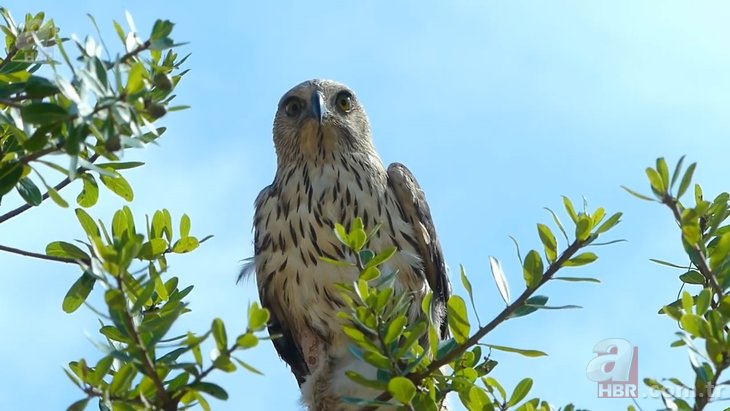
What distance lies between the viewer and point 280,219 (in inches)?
226

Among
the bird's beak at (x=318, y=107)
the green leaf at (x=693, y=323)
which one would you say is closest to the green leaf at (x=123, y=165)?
the green leaf at (x=693, y=323)

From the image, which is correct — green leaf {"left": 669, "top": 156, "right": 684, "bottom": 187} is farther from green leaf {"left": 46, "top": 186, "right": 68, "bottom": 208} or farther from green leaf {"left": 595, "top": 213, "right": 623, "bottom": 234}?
green leaf {"left": 46, "top": 186, "right": 68, "bottom": 208}

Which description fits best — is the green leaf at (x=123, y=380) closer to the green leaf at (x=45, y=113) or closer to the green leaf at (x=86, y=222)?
the green leaf at (x=45, y=113)

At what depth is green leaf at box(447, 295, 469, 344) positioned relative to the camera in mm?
3195

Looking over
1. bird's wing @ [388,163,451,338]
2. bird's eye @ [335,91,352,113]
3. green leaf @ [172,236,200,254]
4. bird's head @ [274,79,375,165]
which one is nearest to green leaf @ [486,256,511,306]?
green leaf @ [172,236,200,254]

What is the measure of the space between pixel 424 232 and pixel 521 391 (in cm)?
235

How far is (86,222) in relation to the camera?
3.53 meters

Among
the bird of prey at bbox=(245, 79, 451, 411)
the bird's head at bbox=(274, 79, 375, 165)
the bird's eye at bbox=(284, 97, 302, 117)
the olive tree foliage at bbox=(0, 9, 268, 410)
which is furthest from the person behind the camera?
the bird's eye at bbox=(284, 97, 302, 117)

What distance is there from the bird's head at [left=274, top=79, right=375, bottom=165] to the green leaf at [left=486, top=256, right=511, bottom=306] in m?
2.86

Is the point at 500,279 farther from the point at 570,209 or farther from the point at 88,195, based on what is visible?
the point at 88,195

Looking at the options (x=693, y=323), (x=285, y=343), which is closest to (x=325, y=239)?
(x=285, y=343)

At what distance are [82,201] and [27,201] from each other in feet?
1.95

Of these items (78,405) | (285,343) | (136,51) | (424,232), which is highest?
(424,232)

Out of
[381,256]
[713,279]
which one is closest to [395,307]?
[381,256]
